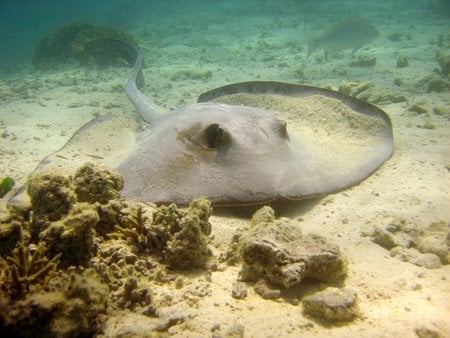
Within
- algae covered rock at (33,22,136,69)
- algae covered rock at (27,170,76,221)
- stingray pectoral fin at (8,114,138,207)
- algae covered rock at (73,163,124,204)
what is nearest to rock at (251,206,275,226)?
algae covered rock at (73,163,124,204)

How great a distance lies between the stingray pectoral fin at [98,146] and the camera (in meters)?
4.39

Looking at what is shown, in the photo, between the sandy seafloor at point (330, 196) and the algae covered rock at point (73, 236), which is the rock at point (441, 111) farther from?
the algae covered rock at point (73, 236)

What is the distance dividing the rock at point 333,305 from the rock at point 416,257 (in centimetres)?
88

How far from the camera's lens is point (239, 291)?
7.35 ft

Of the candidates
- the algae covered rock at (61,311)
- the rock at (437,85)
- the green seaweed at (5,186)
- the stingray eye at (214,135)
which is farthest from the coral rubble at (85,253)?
the rock at (437,85)

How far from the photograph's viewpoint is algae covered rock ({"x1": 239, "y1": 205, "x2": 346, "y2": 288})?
225 cm

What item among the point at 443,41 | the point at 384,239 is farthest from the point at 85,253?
the point at 443,41

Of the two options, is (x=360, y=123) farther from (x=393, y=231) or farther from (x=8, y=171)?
(x=8, y=171)

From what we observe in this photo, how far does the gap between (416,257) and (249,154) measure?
1.80 m

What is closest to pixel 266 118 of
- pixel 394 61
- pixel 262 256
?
pixel 262 256

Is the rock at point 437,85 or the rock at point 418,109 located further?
the rock at point 437,85

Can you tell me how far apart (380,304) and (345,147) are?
2.60 m

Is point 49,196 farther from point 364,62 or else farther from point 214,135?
point 364,62

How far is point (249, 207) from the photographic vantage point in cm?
340
